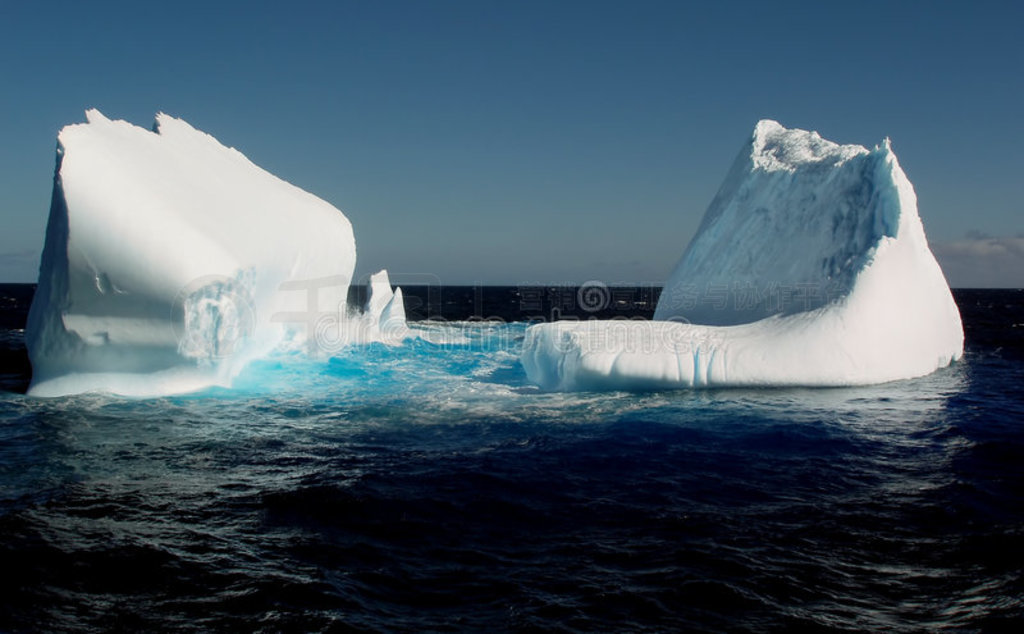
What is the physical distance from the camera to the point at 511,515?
628cm

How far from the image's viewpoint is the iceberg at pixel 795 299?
40.6 feet

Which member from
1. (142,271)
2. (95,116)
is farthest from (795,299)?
(95,116)

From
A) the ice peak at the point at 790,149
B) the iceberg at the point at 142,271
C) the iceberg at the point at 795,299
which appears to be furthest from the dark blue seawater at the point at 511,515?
the ice peak at the point at 790,149

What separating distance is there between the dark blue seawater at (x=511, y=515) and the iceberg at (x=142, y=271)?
2.90ft

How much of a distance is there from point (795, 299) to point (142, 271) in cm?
1304

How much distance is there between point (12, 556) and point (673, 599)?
519 centimetres

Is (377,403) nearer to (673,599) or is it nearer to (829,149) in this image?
(673,599)

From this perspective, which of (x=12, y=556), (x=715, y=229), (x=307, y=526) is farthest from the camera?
(x=715, y=229)

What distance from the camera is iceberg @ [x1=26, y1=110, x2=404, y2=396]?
1082 cm

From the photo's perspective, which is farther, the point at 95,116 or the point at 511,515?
the point at 95,116

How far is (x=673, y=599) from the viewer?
184 inches

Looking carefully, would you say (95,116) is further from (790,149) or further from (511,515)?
(790,149)

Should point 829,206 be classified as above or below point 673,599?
above

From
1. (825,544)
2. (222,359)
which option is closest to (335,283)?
(222,359)
